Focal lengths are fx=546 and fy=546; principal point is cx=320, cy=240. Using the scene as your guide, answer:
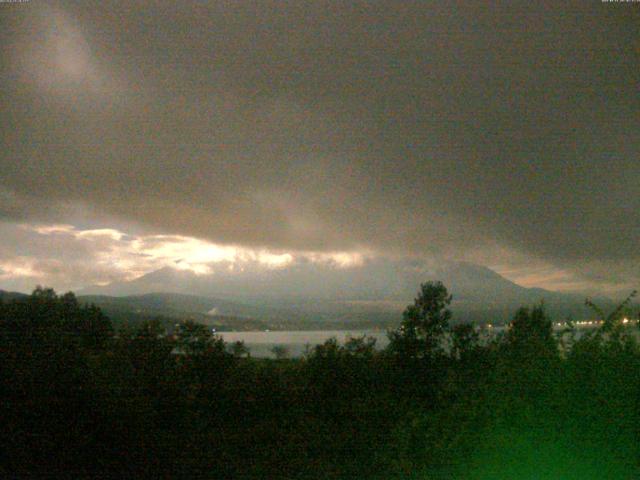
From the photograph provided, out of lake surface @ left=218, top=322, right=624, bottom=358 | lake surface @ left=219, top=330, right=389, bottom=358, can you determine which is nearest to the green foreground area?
lake surface @ left=218, top=322, right=624, bottom=358

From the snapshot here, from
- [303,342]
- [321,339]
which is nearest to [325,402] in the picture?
[321,339]

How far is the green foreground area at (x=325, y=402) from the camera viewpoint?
16.3 feet

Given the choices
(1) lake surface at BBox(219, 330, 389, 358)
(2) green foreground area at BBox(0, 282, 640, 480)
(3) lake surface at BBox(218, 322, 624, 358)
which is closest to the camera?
(2) green foreground area at BBox(0, 282, 640, 480)

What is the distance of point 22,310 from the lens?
9.77 m

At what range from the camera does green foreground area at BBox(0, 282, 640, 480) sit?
195 inches

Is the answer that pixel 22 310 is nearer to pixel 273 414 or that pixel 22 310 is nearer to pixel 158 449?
pixel 158 449

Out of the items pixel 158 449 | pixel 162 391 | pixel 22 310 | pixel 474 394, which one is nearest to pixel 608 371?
pixel 474 394

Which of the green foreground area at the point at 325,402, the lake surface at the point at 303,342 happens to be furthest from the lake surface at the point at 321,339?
the green foreground area at the point at 325,402

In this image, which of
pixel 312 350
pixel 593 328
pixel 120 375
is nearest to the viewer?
pixel 593 328

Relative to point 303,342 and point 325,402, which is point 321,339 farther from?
point 325,402

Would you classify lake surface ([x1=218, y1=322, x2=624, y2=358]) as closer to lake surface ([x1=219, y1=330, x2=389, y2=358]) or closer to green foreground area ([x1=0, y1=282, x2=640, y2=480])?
lake surface ([x1=219, y1=330, x2=389, y2=358])

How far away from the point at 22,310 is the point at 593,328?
30.0ft

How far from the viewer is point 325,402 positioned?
413 inches

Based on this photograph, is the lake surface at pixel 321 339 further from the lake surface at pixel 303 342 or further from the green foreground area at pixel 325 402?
the green foreground area at pixel 325 402
